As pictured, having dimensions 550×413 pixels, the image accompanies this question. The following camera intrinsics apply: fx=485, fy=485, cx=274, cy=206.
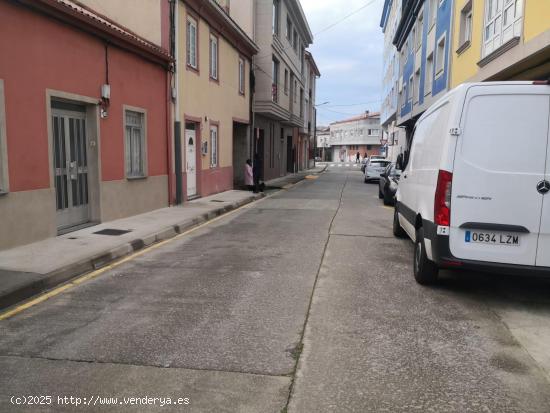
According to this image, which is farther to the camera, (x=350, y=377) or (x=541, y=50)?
(x=541, y=50)

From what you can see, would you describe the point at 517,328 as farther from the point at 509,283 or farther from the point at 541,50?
the point at 541,50

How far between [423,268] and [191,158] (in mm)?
10664

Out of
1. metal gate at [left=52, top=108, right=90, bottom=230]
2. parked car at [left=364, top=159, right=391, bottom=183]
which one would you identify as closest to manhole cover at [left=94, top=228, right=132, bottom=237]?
metal gate at [left=52, top=108, right=90, bottom=230]

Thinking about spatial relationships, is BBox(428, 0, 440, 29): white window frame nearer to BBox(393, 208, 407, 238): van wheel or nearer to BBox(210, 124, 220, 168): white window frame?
BBox(210, 124, 220, 168): white window frame

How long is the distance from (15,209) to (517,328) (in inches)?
276

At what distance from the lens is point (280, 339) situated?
169 inches

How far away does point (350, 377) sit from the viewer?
3.55 m

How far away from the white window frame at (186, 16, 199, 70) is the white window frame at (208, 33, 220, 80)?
1.50 meters

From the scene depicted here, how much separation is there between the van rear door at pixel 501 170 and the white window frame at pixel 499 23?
7.11m

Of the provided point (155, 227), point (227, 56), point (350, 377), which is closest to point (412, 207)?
point (350, 377)

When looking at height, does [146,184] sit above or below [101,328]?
above

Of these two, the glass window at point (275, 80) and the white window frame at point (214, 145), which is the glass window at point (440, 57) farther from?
the white window frame at point (214, 145)

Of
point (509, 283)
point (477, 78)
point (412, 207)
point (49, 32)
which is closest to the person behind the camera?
point (509, 283)

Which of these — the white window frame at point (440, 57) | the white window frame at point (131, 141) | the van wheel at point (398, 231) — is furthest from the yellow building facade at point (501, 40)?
the white window frame at point (131, 141)
